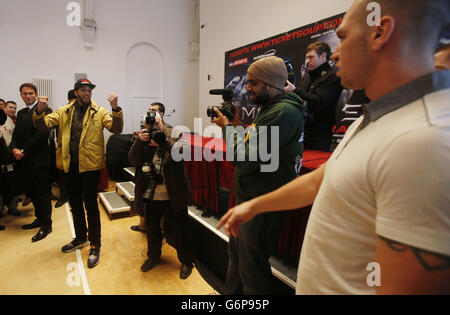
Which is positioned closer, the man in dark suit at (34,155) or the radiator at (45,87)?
the man in dark suit at (34,155)

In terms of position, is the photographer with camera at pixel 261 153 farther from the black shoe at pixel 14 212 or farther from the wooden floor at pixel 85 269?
the black shoe at pixel 14 212

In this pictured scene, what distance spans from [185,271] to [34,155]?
7.71 feet

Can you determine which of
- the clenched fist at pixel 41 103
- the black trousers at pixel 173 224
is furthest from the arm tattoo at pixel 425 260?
the clenched fist at pixel 41 103

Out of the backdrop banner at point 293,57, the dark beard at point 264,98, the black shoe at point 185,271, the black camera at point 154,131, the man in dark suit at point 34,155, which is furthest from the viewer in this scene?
the man in dark suit at point 34,155

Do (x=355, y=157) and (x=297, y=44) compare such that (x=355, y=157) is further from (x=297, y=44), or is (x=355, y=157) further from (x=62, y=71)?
(x=62, y=71)

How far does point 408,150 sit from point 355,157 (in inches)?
4.2

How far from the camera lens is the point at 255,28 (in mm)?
4359

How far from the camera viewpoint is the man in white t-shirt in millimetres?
410

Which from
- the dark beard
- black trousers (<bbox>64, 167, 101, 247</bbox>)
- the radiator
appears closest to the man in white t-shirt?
the dark beard

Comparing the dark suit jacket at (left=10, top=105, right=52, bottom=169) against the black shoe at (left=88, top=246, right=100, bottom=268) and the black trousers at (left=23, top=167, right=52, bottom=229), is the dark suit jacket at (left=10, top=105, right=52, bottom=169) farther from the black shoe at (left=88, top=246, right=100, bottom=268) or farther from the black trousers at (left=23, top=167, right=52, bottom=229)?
the black shoe at (left=88, top=246, right=100, bottom=268)

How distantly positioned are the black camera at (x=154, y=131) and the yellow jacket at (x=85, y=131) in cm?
46

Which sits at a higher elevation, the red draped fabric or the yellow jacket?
the yellow jacket

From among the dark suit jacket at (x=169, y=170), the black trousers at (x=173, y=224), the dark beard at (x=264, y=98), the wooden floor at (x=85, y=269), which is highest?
the dark beard at (x=264, y=98)

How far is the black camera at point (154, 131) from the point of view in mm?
2062
